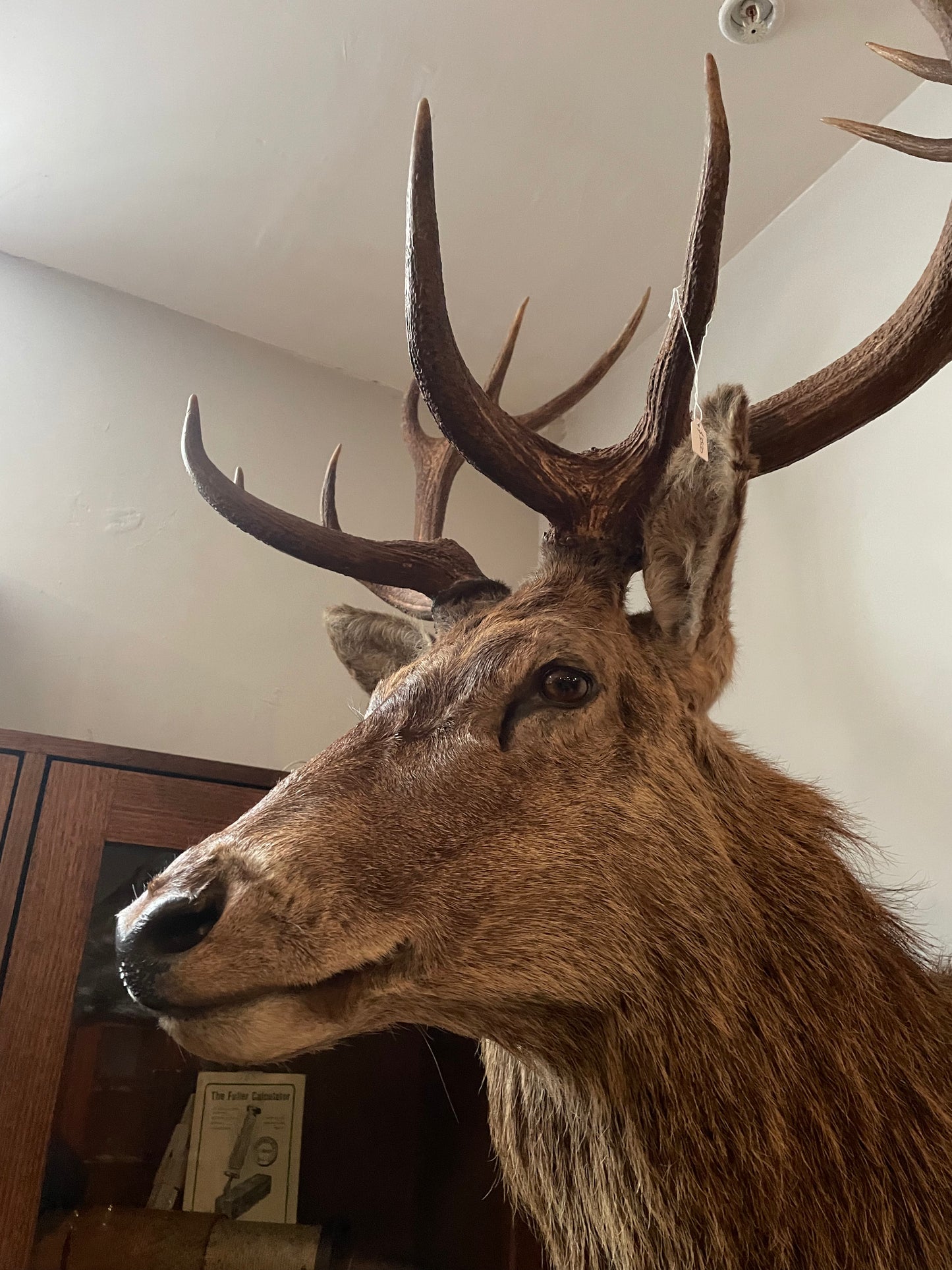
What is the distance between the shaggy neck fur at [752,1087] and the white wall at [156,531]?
1.31 metres

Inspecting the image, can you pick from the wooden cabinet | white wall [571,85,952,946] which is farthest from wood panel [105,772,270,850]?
white wall [571,85,952,946]

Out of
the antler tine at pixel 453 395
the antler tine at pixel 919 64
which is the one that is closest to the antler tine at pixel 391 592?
the antler tine at pixel 453 395

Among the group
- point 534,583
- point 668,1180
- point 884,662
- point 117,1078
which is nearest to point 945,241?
point 534,583

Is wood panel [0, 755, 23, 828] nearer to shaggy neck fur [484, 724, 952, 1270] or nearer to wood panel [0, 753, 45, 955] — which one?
wood panel [0, 753, 45, 955]

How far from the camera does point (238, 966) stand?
73 cm

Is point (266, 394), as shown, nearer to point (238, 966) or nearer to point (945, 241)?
point (945, 241)

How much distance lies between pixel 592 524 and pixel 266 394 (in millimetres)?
1558

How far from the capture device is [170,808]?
1.44 m

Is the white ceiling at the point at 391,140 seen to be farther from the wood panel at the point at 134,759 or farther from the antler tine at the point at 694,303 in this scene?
the wood panel at the point at 134,759

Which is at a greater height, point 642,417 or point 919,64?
point 919,64

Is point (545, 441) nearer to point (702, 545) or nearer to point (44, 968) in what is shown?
point (702, 545)

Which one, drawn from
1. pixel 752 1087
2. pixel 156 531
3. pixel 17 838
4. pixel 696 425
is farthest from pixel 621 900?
pixel 156 531

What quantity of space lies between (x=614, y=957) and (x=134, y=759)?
912 mm

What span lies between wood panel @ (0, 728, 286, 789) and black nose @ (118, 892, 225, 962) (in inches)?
28.2
